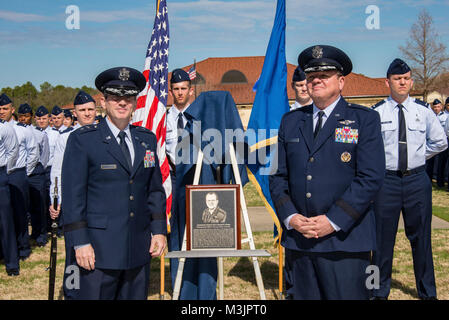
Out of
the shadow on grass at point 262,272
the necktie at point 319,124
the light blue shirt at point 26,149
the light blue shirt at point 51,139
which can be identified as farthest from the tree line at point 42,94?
the necktie at point 319,124

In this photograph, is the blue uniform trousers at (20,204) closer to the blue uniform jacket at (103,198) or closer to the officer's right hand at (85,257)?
the blue uniform jacket at (103,198)

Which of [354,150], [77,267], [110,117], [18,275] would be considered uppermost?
[110,117]

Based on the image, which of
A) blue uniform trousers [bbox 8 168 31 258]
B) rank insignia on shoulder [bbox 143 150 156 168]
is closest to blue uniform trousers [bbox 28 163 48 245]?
blue uniform trousers [bbox 8 168 31 258]

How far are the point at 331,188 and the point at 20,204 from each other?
6.47 metres

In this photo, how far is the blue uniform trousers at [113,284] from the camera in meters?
3.39

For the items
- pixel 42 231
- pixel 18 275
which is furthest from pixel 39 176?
pixel 18 275

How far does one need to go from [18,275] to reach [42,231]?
248 cm

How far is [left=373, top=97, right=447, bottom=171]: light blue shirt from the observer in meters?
5.70

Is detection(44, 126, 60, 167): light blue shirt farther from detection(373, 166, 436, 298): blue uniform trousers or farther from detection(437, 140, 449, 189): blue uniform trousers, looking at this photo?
detection(437, 140, 449, 189): blue uniform trousers

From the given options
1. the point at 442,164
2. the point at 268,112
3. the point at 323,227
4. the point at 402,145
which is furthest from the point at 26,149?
the point at 442,164

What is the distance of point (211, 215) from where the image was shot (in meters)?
4.47
